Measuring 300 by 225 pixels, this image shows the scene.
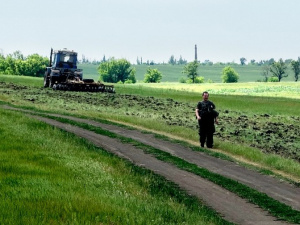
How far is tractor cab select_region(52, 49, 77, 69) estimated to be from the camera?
61.9m

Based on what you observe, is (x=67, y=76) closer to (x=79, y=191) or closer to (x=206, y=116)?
(x=206, y=116)

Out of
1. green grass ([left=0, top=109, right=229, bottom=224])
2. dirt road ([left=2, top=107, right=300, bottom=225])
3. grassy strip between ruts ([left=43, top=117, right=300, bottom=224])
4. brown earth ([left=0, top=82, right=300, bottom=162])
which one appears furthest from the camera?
brown earth ([left=0, top=82, right=300, bottom=162])

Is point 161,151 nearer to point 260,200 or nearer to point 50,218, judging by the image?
point 260,200

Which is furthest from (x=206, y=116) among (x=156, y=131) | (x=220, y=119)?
(x=220, y=119)

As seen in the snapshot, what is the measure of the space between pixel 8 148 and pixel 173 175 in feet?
17.3

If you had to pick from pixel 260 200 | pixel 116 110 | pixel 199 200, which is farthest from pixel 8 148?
pixel 116 110

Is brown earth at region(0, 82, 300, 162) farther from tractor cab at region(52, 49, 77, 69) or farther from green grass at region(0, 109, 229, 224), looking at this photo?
green grass at region(0, 109, 229, 224)

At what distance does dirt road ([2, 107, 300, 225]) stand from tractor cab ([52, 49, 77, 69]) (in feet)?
117

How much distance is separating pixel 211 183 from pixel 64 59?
4769 centimetres

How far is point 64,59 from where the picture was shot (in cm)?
6241

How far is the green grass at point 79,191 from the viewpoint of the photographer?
9547 millimetres

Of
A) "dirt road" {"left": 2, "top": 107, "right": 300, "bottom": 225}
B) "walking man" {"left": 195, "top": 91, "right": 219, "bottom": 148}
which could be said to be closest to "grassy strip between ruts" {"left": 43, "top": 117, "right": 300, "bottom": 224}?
"dirt road" {"left": 2, "top": 107, "right": 300, "bottom": 225}

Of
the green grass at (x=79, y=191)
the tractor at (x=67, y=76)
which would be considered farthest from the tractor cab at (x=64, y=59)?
the green grass at (x=79, y=191)

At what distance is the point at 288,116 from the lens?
5031 centimetres
